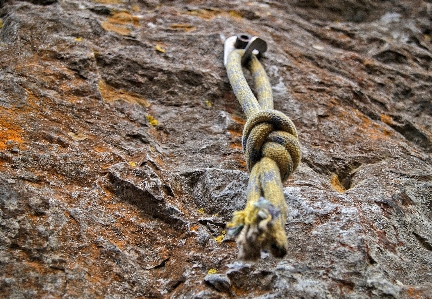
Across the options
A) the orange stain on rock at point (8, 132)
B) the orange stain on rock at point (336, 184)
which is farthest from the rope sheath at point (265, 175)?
the orange stain on rock at point (8, 132)

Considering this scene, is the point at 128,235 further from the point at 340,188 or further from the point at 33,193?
the point at 340,188

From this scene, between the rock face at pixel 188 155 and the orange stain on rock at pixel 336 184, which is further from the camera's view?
the orange stain on rock at pixel 336 184

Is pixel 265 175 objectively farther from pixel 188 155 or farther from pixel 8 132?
pixel 8 132

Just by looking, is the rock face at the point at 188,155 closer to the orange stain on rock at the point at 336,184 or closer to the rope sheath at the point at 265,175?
the orange stain on rock at the point at 336,184

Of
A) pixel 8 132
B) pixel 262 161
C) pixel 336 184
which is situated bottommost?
pixel 336 184

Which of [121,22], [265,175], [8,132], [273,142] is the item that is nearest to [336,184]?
[273,142]

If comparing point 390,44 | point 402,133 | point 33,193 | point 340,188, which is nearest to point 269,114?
point 340,188

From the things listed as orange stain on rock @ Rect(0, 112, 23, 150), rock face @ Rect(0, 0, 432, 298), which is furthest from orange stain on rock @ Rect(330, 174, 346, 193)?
orange stain on rock @ Rect(0, 112, 23, 150)
